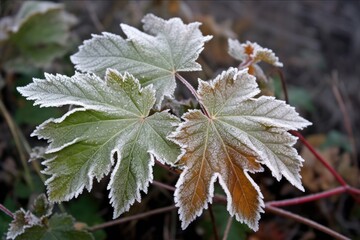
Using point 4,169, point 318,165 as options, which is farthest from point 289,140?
point 4,169

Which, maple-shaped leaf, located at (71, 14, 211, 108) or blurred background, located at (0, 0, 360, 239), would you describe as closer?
maple-shaped leaf, located at (71, 14, 211, 108)

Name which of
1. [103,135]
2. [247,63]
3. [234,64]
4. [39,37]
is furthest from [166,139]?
[234,64]

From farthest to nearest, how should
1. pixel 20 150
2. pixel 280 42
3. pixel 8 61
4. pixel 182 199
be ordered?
1. pixel 280 42
2. pixel 8 61
3. pixel 20 150
4. pixel 182 199

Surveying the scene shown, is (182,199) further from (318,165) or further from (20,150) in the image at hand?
(318,165)

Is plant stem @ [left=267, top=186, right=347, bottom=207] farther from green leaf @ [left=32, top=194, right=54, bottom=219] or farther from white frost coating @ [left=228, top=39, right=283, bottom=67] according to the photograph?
green leaf @ [left=32, top=194, right=54, bottom=219]

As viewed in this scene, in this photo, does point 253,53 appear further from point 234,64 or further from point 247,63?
point 234,64

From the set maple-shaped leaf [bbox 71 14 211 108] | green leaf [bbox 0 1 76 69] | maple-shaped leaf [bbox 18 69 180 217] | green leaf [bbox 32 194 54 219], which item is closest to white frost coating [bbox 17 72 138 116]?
maple-shaped leaf [bbox 18 69 180 217]
